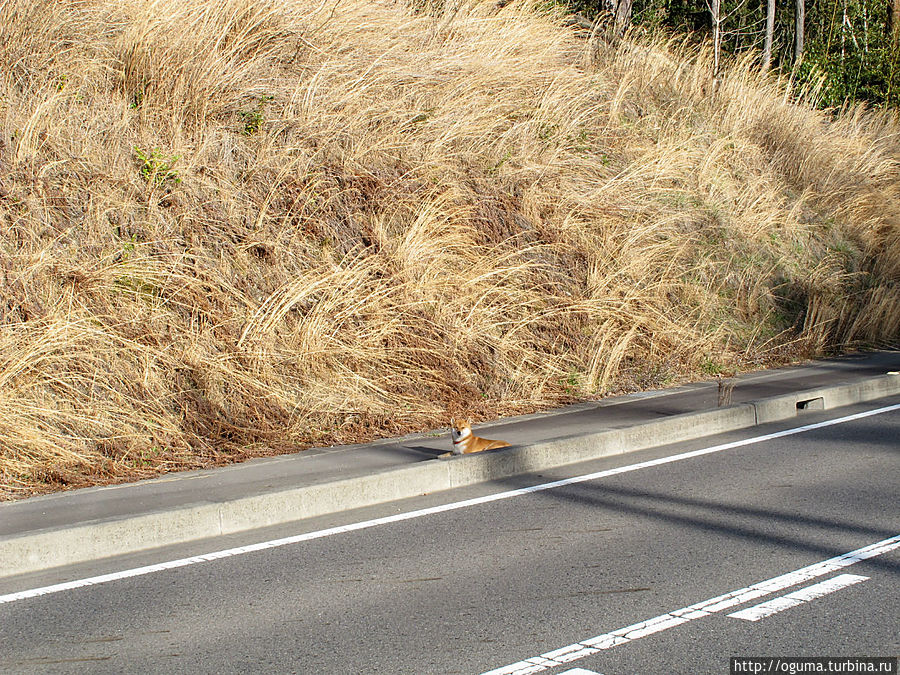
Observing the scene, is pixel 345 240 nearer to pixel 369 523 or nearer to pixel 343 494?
pixel 343 494

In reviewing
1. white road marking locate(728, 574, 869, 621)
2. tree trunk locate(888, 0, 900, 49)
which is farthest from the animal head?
tree trunk locate(888, 0, 900, 49)

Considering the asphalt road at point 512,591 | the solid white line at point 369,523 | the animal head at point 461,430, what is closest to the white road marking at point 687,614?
the asphalt road at point 512,591

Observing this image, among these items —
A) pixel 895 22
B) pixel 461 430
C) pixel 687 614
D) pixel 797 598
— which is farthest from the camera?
pixel 895 22

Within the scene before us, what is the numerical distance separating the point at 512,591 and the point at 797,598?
1394 mm

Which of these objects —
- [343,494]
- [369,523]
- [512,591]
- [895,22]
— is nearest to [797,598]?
[512,591]

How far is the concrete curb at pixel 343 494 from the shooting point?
5.64 m

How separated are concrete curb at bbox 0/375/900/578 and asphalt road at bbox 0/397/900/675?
16cm

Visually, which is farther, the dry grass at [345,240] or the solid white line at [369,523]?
the dry grass at [345,240]

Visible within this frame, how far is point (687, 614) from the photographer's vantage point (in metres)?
4.53

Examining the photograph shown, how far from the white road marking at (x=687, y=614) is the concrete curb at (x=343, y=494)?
A: 2.85 meters

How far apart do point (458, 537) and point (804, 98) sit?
67.5ft

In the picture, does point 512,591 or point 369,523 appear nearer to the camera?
point 512,591

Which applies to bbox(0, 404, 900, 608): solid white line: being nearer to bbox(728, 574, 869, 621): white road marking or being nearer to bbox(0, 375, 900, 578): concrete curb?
bbox(0, 375, 900, 578): concrete curb

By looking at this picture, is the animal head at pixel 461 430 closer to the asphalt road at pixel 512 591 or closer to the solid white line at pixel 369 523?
the asphalt road at pixel 512 591
